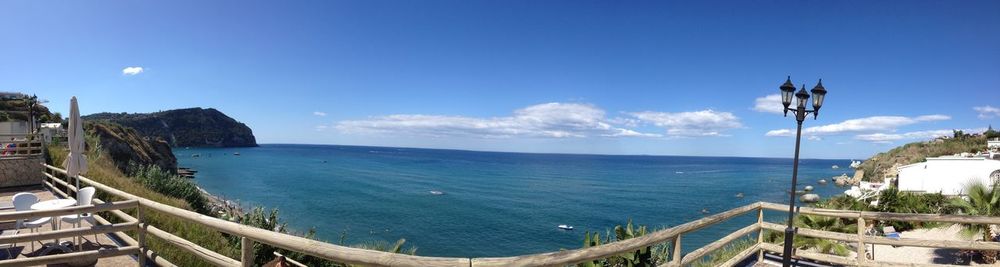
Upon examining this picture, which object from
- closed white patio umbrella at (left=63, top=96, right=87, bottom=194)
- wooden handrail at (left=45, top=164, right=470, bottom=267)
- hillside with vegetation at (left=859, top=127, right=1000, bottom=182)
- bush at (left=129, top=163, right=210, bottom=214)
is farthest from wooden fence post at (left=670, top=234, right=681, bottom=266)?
hillside with vegetation at (left=859, top=127, right=1000, bottom=182)

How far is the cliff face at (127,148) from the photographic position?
3625 centimetres

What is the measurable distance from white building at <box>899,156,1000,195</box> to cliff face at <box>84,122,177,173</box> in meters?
42.1

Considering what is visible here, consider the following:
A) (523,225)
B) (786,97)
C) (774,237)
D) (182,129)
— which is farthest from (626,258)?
(182,129)

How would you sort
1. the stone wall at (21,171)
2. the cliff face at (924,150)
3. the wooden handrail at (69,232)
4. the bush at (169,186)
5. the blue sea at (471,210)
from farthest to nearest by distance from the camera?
the cliff face at (924,150), the blue sea at (471,210), the bush at (169,186), the stone wall at (21,171), the wooden handrail at (69,232)

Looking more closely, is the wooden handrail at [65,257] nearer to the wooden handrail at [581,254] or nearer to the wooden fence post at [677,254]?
the wooden handrail at [581,254]

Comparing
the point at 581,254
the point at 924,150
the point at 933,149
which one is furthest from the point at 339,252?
the point at 924,150

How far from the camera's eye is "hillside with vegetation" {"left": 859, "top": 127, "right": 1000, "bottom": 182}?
36938 millimetres

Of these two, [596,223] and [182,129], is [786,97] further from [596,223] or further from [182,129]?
[182,129]

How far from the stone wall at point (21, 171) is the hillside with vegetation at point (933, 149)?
4991 centimetres

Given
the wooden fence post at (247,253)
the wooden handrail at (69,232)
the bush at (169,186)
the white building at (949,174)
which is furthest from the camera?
the white building at (949,174)

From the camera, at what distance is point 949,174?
723 inches

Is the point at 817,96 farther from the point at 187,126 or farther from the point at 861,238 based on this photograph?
the point at 187,126

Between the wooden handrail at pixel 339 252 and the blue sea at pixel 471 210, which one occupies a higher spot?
the wooden handrail at pixel 339 252

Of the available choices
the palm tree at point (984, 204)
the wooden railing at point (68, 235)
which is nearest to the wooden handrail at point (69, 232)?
the wooden railing at point (68, 235)
